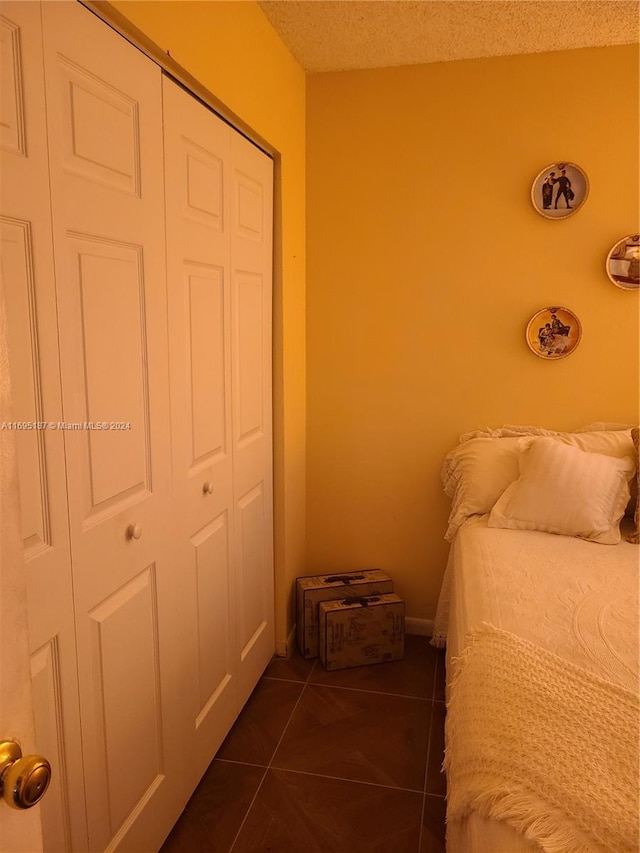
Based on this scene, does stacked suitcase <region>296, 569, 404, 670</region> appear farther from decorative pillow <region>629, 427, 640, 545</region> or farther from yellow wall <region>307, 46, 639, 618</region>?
decorative pillow <region>629, 427, 640, 545</region>

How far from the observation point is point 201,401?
71.7 inches

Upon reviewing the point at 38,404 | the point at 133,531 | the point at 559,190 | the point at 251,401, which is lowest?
the point at 133,531

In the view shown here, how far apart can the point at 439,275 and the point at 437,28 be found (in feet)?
2.91

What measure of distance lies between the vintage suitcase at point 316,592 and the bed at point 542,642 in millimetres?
309

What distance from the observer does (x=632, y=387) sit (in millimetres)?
2500

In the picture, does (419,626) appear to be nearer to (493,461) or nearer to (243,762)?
(493,461)

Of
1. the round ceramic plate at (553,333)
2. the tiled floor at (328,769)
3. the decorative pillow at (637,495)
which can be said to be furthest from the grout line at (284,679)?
the round ceramic plate at (553,333)

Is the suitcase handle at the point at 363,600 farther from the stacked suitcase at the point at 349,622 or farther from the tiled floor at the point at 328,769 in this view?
the tiled floor at the point at 328,769

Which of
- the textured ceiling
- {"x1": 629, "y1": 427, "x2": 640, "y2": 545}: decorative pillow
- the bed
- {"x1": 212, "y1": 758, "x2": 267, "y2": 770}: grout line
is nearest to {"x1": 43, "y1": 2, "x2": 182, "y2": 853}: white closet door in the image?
{"x1": 212, "y1": 758, "x2": 267, "y2": 770}: grout line

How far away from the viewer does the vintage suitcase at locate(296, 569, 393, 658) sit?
2615 mm

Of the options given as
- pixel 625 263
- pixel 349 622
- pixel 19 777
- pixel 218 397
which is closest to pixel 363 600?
pixel 349 622

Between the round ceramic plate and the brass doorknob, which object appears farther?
the round ceramic plate

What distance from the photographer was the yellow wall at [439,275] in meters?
2.44

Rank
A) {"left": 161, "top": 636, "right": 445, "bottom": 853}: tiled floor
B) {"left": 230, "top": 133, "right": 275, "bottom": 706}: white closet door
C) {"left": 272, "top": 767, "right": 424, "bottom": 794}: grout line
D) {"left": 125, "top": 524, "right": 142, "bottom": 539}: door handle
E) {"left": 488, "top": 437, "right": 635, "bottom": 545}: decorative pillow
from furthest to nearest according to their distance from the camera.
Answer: {"left": 488, "top": 437, "right": 635, "bottom": 545}: decorative pillow
{"left": 230, "top": 133, "right": 275, "bottom": 706}: white closet door
{"left": 272, "top": 767, "right": 424, "bottom": 794}: grout line
{"left": 161, "top": 636, "right": 445, "bottom": 853}: tiled floor
{"left": 125, "top": 524, "right": 142, "bottom": 539}: door handle
